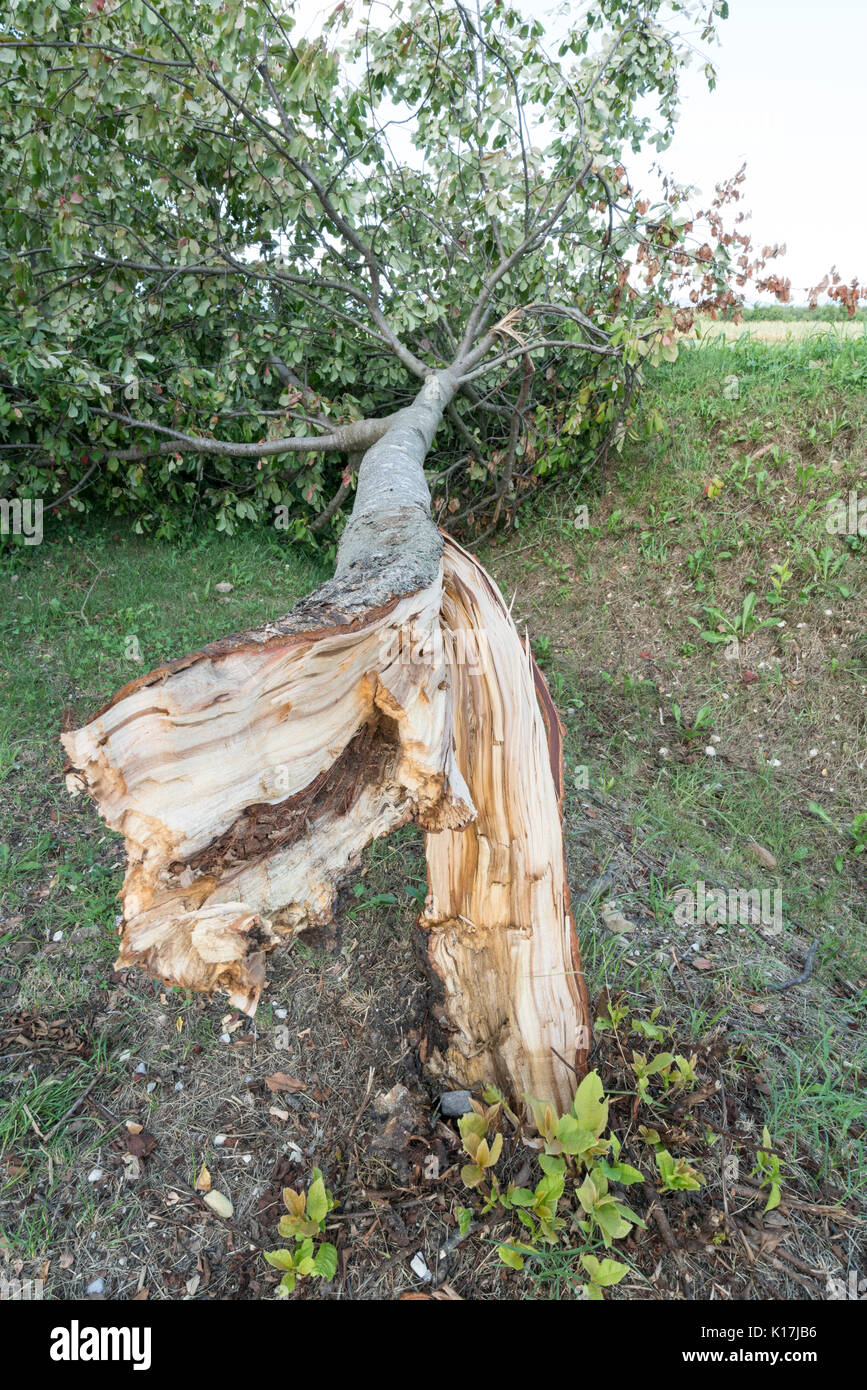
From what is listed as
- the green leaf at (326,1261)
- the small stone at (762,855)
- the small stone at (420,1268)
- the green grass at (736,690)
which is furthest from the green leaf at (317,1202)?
the small stone at (762,855)

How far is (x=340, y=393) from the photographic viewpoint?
5617 mm

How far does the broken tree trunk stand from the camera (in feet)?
4.53

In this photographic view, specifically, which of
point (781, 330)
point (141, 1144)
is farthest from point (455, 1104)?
point (781, 330)

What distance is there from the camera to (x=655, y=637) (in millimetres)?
4297

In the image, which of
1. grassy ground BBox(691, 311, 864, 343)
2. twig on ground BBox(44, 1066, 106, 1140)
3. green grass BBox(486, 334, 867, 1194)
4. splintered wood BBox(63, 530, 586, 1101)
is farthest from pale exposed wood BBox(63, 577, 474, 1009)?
grassy ground BBox(691, 311, 864, 343)

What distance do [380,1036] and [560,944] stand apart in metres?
0.63

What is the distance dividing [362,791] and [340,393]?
15.7ft

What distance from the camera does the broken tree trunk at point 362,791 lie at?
4.53ft

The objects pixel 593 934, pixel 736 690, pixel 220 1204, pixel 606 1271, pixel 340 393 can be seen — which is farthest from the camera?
pixel 340 393

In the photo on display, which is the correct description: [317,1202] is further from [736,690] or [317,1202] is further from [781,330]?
[781,330]

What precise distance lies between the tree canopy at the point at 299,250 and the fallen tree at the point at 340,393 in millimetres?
27

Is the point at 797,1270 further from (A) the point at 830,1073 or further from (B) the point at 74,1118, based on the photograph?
(B) the point at 74,1118

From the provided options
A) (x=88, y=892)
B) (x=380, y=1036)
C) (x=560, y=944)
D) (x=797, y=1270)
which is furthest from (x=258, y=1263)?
(x=88, y=892)

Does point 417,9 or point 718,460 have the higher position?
point 417,9
